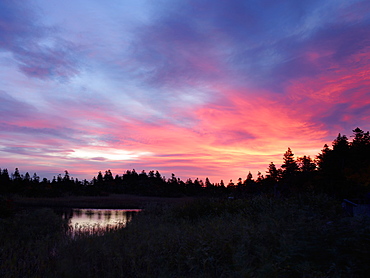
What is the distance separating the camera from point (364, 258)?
5781 millimetres

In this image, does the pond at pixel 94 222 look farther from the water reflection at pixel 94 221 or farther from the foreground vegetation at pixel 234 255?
the foreground vegetation at pixel 234 255

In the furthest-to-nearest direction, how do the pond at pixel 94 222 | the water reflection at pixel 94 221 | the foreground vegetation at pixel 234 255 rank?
the water reflection at pixel 94 221 < the pond at pixel 94 222 < the foreground vegetation at pixel 234 255

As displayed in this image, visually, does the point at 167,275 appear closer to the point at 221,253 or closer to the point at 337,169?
the point at 221,253

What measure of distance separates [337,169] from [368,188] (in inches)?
513

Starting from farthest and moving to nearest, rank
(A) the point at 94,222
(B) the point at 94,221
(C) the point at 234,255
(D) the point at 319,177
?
(D) the point at 319,177 → (B) the point at 94,221 → (A) the point at 94,222 → (C) the point at 234,255

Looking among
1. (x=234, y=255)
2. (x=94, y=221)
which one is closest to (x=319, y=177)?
(x=94, y=221)

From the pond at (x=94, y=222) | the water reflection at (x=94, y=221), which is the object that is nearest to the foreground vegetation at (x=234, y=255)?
the pond at (x=94, y=222)

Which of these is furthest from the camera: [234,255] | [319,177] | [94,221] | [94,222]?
[319,177]

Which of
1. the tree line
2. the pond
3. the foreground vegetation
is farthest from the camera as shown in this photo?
the tree line

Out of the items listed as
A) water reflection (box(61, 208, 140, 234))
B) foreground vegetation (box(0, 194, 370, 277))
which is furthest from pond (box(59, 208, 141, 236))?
foreground vegetation (box(0, 194, 370, 277))

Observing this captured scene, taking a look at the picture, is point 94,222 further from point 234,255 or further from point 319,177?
point 319,177

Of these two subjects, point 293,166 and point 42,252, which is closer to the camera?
point 42,252

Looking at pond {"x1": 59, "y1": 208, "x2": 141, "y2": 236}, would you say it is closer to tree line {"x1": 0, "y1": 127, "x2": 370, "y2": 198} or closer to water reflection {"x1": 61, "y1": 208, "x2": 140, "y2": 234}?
water reflection {"x1": 61, "y1": 208, "x2": 140, "y2": 234}

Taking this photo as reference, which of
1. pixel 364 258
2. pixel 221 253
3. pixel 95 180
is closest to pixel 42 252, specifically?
pixel 221 253
